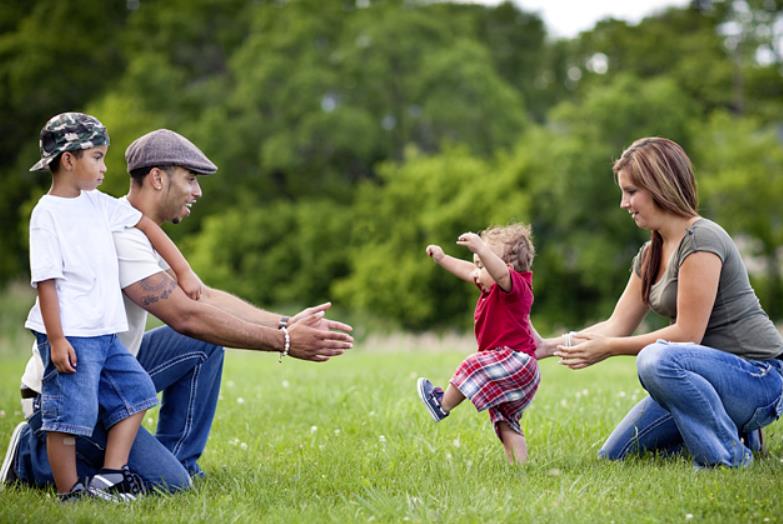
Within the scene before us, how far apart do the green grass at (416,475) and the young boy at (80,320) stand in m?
0.26

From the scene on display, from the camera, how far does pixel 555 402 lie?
303 inches

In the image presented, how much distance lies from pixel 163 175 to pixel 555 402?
3945 millimetres

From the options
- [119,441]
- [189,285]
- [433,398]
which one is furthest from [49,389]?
[433,398]

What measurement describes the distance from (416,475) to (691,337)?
169 centimetres

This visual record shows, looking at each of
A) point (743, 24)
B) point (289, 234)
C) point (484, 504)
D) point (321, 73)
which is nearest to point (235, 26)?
point (321, 73)

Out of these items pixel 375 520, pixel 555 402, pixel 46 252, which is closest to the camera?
pixel 375 520

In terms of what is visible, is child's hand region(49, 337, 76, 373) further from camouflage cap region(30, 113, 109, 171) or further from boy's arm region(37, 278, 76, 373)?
camouflage cap region(30, 113, 109, 171)

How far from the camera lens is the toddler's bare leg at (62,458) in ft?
15.5

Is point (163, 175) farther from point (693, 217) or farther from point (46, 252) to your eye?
point (693, 217)

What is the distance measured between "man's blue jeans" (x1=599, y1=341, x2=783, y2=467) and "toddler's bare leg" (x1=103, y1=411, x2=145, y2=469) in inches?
107

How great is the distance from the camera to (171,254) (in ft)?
17.1

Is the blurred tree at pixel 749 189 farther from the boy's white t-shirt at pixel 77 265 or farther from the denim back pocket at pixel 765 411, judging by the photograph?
the boy's white t-shirt at pixel 77 265

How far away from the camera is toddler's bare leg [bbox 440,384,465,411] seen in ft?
17.9

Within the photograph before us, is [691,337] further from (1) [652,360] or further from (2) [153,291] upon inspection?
(2) [153,291]
